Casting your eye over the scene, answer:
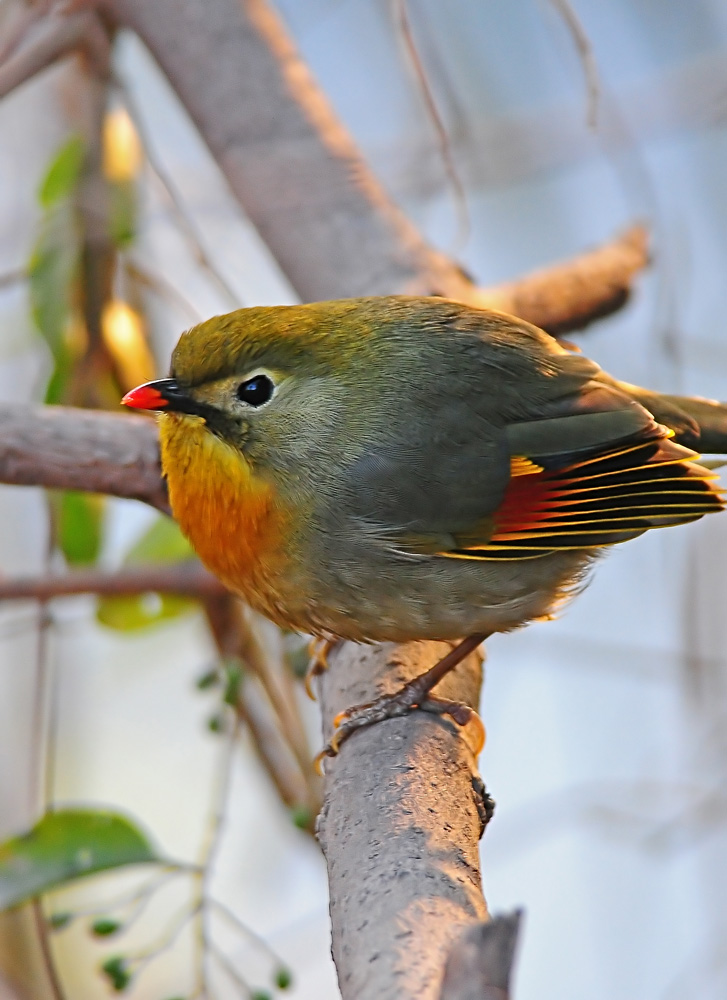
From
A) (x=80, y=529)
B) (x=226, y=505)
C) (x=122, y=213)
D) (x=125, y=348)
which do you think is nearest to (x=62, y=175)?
(x=122, y=213)

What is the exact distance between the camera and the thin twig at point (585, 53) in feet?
8.71

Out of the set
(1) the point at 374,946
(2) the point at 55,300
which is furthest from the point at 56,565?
(1) the point at 374,946

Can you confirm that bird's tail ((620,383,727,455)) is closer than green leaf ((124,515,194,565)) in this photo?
Yes

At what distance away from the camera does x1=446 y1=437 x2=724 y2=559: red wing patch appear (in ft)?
7.85

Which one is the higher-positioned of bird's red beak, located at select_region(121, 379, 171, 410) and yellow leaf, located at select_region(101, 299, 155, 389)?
yellow leaf, located at select_region(101, 299, 155, 389)

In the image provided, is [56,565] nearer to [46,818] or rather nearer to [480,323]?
[46,818]

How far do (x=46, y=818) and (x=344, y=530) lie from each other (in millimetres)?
1015

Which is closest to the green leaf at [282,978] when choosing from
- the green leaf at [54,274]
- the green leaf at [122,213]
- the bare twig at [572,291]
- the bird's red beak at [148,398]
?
the bird's red beak at [148,398]

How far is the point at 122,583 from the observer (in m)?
2.98

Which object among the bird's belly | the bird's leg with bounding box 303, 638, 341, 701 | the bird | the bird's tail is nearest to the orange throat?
the bird

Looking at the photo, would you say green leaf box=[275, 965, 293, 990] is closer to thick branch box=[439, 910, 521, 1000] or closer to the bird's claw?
the bird's claw

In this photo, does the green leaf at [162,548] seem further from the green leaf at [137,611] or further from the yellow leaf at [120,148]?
the yellow leaf at [120,148]

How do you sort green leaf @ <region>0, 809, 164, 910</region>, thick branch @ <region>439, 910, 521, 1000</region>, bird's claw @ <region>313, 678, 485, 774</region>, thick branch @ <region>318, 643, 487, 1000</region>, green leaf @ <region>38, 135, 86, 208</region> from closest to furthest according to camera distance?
thick branch @ <region>439, 910, 521, 1000</region>
thick branch @ <region>318, 643, 487, 1000</region>
bird's claw @ <region>313, 678, 485, 774</region>
green leaf @ <region>0, 809, 164, 910</region>
green leaf @ <region>38, 135, 86, 208</region>

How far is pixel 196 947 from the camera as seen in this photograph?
253 cm
